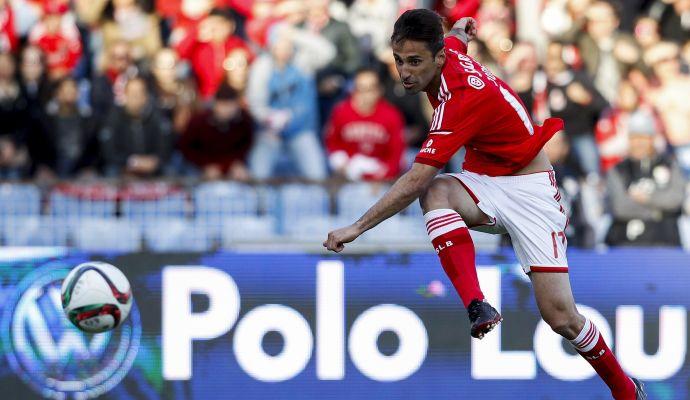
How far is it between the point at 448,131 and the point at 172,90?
6346 mm

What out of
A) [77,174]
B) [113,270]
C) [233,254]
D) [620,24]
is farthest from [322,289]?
[620,24]

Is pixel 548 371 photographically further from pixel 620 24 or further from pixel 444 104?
pixel 620 24

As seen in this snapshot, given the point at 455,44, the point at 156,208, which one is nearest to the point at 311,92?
the point at 156,208

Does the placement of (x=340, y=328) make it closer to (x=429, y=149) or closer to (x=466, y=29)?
(x=466, y=29)

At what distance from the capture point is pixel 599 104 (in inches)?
549

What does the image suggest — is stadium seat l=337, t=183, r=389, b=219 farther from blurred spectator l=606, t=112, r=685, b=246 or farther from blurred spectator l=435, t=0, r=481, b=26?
blurred spectator l=435, t=0, r=481, b=26

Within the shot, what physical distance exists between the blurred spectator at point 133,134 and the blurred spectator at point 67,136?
0.16 meters

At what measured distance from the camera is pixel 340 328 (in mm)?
10523

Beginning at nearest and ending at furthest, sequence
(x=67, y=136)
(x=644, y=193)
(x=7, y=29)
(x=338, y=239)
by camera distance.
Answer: (x=338, y=239), (x=644, y=193), (x=67, y=136), (x=7, y=29)

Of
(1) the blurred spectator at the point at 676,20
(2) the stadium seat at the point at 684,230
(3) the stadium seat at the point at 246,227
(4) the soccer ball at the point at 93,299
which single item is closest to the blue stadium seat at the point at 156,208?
(3) the stadium seat at the point at 246,227

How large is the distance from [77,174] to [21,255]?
9.09 ft

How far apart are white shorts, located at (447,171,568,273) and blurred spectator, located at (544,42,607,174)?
17.5 feet

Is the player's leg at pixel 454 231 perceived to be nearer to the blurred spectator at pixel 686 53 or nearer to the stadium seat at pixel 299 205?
the stadium seat at pixel 299 205

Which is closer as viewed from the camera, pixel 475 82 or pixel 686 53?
pixel 475 82
